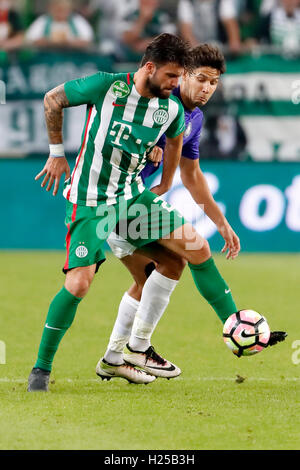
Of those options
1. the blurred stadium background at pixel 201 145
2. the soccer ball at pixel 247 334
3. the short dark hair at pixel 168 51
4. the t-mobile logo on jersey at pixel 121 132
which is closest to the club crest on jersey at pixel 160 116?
the t-mobile logo on jersey at pixel 121 132

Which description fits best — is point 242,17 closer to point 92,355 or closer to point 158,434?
point 92,355

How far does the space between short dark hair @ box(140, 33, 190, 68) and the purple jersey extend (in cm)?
61

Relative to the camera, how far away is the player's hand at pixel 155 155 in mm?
5340

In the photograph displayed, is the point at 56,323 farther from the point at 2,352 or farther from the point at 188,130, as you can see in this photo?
the point at 188,130

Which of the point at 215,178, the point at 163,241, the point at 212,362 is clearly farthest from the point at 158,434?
the point at 215,178

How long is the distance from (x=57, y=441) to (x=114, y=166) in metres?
1.78

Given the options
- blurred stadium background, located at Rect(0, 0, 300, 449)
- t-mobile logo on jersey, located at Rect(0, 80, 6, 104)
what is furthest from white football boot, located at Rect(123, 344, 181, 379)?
t-mobile logo on jersey, located at Rect(0, 80, 6, 104)

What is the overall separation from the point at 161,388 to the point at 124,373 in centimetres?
27

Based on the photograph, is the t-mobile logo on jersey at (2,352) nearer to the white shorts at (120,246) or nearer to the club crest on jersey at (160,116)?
the white shorts at (120,246)

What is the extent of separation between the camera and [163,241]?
5.25 meters

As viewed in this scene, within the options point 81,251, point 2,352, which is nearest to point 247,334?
point 81,251

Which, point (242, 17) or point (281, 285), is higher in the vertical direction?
point (242, 17)

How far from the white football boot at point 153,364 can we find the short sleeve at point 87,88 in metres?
1.59

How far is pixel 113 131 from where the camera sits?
5.11 meters
